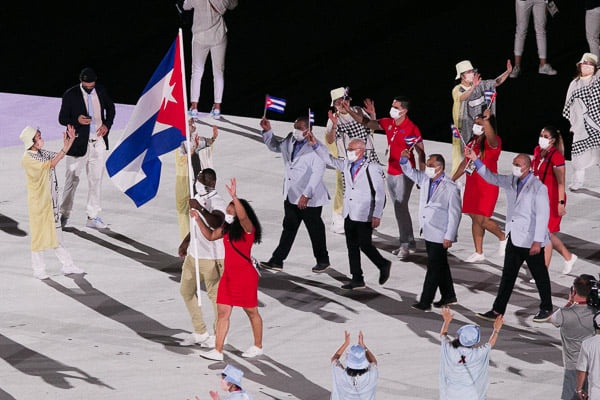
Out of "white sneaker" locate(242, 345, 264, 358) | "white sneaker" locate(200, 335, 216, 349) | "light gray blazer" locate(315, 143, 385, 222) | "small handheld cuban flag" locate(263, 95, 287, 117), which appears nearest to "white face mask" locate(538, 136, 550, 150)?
"light gray blazer" locate(315, 143, 385, 222)

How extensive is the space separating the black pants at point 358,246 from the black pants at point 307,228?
577 mm

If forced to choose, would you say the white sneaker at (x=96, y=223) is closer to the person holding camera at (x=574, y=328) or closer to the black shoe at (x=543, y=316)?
the black shoe at (x=543, y=316)

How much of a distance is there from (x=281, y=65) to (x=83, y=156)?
7.05m

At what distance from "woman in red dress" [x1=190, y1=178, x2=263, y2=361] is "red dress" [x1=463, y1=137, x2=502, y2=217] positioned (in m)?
3.56

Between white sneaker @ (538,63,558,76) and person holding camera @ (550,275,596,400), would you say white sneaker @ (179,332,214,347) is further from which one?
white sneaker @ (538,63,558,76)

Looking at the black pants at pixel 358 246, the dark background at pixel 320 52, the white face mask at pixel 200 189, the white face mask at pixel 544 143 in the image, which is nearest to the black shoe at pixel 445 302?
the black pants at pixel 358 246

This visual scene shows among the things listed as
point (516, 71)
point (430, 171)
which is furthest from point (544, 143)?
point (516, 71)

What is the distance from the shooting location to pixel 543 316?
1514 cm

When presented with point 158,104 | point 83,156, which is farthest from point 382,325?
point 83,156

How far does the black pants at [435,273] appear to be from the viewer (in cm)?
1541

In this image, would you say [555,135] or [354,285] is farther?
[354,285]

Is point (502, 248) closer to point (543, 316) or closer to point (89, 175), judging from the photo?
point (543, 316)

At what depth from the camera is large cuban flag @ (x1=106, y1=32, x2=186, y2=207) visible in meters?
15.0

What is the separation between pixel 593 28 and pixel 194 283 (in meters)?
10.3
